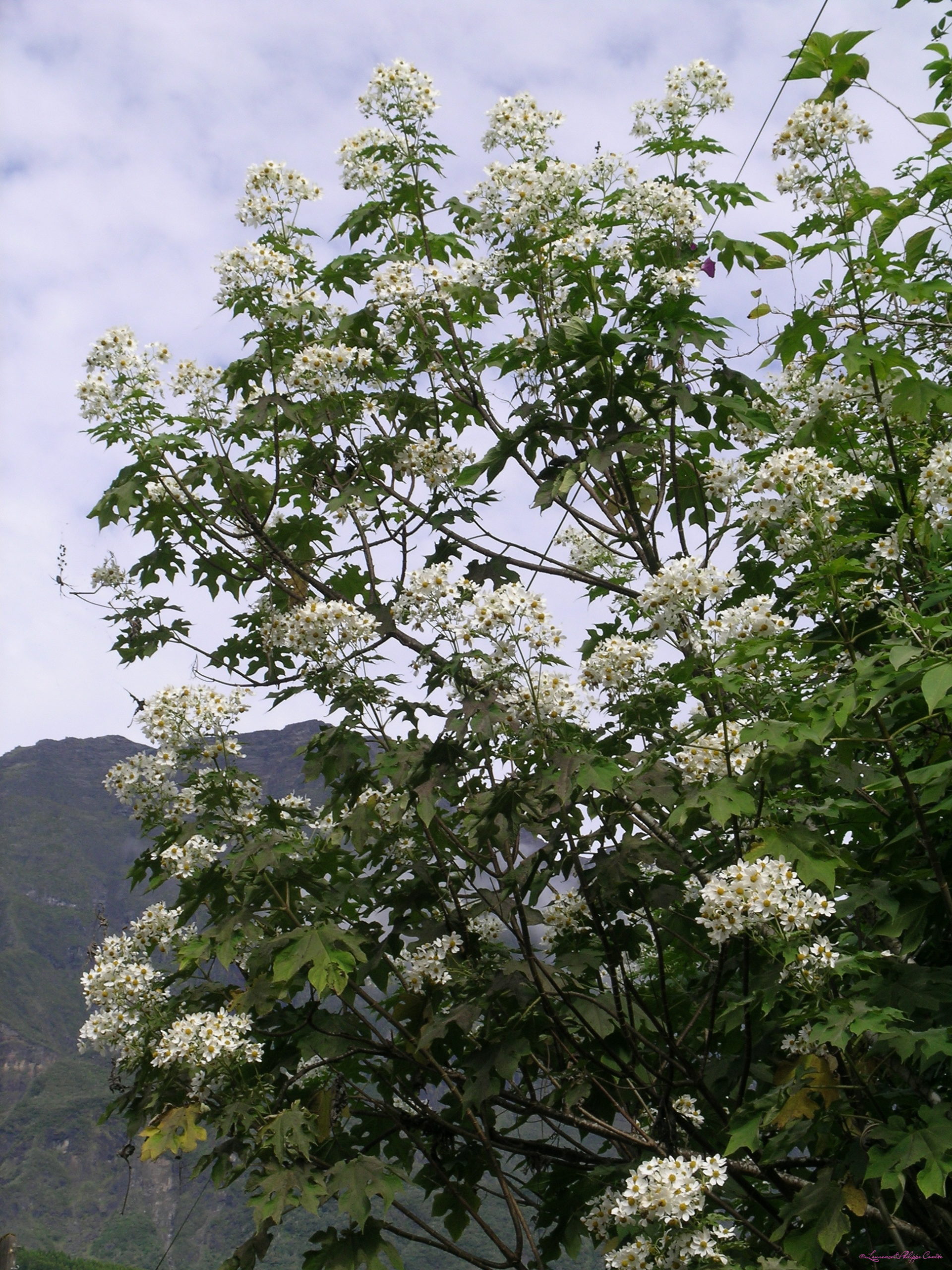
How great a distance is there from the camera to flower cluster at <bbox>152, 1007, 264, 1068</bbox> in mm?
4324

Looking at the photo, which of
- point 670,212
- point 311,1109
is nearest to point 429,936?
point 311,1109

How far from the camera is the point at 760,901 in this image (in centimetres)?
311

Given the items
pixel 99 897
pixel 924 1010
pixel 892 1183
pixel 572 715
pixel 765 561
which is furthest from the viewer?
pixel 99 897

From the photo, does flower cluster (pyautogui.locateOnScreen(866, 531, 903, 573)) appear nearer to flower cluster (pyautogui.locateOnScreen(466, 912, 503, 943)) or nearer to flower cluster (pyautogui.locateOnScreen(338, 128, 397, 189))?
flower cluster (pyautogui.locateOnScreen(466, 912, 503, 943))

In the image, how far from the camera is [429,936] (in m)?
4.53

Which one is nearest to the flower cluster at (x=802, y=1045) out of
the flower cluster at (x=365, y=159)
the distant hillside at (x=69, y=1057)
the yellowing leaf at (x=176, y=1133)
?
the yellowing leaf at (x=176, y=1133)

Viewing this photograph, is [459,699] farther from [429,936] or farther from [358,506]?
[358,506]

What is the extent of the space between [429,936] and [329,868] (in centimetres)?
64

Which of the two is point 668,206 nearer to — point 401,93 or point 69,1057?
point 401,93

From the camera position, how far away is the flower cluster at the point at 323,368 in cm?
518

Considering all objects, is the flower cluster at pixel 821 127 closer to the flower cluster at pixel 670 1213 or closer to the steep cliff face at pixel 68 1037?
the flower cluster at pixel 670 1213

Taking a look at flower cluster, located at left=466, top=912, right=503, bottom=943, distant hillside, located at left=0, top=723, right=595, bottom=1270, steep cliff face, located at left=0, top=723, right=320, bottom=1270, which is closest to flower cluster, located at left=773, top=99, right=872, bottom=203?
flower cluster, located at left=466, top=912, right=503, bottom=943

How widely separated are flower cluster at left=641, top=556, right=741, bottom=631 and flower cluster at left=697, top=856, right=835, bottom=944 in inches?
33.1

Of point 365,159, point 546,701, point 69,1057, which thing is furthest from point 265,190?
point 69,1057
